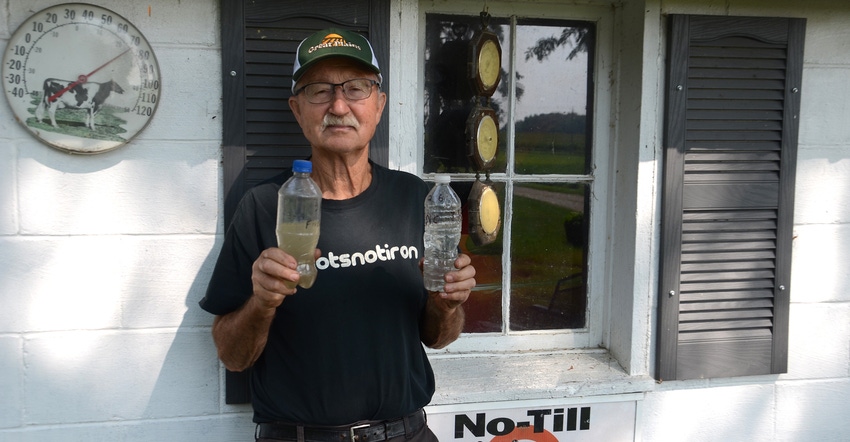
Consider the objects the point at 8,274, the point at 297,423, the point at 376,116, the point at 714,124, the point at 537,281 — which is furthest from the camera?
the point at 537,281

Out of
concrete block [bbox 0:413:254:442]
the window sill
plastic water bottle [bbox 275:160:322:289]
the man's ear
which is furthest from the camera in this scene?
the window sill

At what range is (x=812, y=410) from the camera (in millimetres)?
2689

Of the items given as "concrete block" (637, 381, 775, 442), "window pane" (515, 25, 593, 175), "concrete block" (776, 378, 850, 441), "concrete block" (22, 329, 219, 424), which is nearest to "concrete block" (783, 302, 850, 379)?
"concrete block" (776, 378, 850, 441)

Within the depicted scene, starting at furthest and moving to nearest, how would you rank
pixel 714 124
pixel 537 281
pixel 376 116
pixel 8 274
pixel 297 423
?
pixel 537 281 < pixel 714 124 < pixel 8 274 < pixel 376 116 < pixel 297 423

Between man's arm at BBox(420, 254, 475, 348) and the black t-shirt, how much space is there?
79 mm

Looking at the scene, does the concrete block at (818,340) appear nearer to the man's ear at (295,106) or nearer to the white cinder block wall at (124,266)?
the white cinder block wall at (124,266)

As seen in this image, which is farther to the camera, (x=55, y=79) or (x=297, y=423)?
(x=55, y=79)

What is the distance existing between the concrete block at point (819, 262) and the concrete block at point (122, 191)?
7.36 ft

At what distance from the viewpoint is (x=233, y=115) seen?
84.7 inches

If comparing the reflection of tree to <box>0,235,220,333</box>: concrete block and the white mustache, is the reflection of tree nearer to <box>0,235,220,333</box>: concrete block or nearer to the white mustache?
the white mustache

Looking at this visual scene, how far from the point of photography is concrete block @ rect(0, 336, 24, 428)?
211 cm

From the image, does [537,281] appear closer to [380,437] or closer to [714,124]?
[714,124]

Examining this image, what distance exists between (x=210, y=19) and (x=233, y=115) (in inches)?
12.7

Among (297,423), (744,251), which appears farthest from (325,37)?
(744,251)
